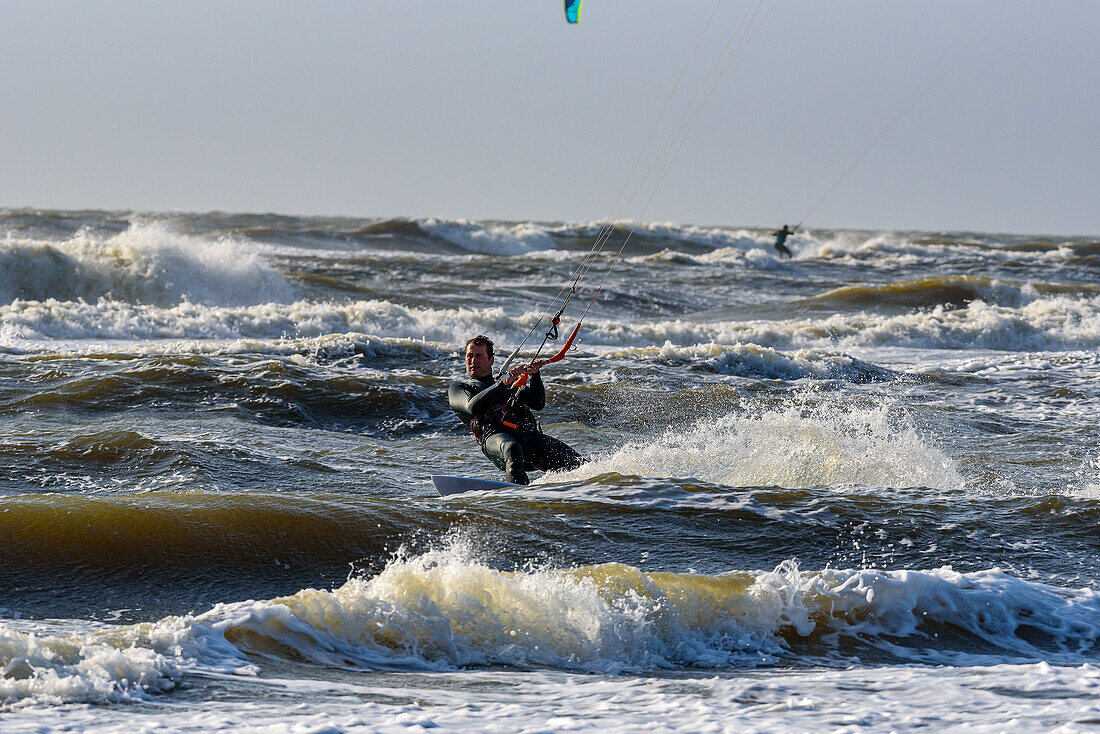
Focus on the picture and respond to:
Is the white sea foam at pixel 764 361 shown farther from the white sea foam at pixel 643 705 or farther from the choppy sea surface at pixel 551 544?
the white sea foam at pixel 643 705

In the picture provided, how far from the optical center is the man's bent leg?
26.5ft

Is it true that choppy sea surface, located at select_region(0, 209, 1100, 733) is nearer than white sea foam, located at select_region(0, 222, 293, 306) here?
Yes

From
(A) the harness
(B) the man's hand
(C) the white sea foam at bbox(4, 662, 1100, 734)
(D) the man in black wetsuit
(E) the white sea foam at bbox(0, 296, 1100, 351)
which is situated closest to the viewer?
(C) the white sea foam at bbox(4, 662, 1100, 734)

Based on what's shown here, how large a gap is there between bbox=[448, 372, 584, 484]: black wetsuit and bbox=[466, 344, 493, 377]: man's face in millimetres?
59

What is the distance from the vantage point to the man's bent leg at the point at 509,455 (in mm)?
8078

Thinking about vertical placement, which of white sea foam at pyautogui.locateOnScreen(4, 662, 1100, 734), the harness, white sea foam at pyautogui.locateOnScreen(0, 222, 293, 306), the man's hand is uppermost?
white sea foam at pyautogui.locateOnScreen(0, 222, 293, 306)

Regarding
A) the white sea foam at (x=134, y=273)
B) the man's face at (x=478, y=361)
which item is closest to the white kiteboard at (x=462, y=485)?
the man's face at (x=478, y=361)

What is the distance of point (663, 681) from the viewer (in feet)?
14.8

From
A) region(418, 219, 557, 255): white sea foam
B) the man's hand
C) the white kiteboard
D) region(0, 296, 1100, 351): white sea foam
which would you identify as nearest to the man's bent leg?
the white kiteboard

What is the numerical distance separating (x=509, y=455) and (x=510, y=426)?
0.90 ft

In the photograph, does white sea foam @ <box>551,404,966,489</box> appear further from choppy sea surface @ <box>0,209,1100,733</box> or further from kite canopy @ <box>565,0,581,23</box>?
kite canopy @ <box>565,0,581,23</box>

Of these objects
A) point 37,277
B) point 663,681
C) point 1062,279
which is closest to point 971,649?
point 663,681

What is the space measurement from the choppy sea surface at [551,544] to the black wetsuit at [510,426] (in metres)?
0.32

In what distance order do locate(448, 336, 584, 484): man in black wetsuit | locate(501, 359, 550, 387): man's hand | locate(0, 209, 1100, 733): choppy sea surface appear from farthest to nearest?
locate(448, 336, 584, 484): man in black wetsuit → locate(501, 359, 550, 387): man's hand → locate(0, 209, 1100, 733): choppy sea surface
